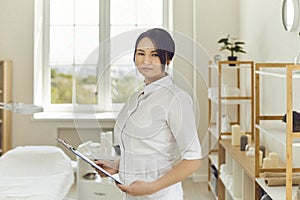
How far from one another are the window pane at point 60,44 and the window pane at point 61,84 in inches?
2.9

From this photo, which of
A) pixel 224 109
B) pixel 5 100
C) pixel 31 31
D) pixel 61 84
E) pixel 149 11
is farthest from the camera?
pixel 61 84

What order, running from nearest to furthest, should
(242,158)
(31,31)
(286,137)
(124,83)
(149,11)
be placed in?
(124,83) → (286,137) → (242,158) → (31,31) → (149,11)

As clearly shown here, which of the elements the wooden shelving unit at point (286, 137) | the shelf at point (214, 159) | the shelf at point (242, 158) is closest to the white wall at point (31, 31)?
the shelf at point (214, 159)

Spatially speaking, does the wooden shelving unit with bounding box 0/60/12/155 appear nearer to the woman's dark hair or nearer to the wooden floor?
the wooden floor

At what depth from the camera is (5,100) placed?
4.96 metres

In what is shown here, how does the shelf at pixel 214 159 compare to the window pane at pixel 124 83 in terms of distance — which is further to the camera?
the shelf at pixel 214 159

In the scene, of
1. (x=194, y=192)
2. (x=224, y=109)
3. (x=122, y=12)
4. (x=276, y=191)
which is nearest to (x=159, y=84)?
(x=276, y=191)

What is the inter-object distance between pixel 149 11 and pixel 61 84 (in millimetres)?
1218

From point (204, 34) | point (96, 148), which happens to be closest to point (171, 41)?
point (96, 148)

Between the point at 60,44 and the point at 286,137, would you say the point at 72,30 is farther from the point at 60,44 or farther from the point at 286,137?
the point at 286,137

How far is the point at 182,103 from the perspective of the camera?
1369 millimetres

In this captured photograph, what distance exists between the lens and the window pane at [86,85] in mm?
1491

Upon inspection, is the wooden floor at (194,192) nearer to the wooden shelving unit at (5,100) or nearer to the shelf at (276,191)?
the wooden shelving unit at (5,100)

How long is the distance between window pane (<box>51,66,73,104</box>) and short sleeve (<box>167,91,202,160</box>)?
4199mm
